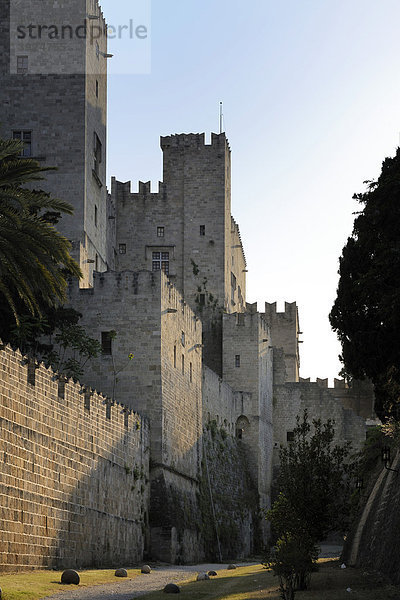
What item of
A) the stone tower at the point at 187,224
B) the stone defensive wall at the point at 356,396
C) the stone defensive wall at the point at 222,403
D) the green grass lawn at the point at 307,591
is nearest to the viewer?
the green grass lawn at the point at 307,591

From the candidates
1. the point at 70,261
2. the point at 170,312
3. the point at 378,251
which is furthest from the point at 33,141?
the point at 378,251

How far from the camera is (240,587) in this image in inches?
851

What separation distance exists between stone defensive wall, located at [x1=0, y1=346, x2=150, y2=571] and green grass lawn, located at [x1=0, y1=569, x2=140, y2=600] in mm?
520

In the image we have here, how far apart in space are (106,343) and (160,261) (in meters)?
Answer: 23.9

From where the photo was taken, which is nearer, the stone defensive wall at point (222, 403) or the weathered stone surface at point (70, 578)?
the weathered stone surface at point (70, 578)

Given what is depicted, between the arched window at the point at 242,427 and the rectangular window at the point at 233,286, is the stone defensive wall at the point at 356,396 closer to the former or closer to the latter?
the rectangular window at the point at 233,286

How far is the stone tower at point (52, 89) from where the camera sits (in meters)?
42.4

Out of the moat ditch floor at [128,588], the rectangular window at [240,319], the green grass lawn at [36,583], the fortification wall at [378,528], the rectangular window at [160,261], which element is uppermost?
the rectangular window at [160,261]

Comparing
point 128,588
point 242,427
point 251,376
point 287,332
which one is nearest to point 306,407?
point 251,376

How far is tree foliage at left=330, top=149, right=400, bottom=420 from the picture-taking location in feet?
69.7

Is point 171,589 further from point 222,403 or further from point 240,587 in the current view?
point 222,403

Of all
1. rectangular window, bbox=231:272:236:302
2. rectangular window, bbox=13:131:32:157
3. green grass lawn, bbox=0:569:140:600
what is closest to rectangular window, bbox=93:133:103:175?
rectangular window, bbox=13:131:32:157

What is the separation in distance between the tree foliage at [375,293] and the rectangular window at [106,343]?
10946mm

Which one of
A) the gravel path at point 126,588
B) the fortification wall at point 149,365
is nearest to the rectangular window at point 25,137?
the fortification wall at point 149,365
